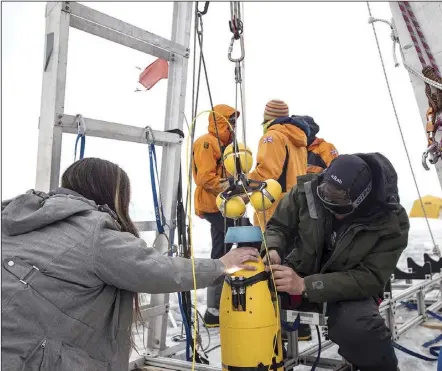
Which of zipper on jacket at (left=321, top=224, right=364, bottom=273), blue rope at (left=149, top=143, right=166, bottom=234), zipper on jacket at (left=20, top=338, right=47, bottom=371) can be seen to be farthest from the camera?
blue rope at (left=149, top=143, right=166, bottom=234)

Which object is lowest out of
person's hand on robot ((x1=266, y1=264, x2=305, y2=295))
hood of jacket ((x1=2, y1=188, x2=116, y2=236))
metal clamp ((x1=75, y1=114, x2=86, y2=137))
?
person's hand on robot ((x1=266, y1=264, x2=305, y2=295))

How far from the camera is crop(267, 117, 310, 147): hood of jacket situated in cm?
326

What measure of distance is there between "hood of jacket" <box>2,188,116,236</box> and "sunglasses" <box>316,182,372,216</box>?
1.11 metres

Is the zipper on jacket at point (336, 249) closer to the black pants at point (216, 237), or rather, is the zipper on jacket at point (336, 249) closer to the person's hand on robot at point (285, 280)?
the person's hand on robot at point (285, 280)

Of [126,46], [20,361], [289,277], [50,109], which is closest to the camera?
[20,361]

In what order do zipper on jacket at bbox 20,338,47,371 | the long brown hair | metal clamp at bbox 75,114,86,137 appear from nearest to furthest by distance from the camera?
zipper on jacket at bbox 20,338,47,371, the long brown hair, metal clamp at bbox 75,114,86,137

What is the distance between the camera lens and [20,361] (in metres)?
1.27

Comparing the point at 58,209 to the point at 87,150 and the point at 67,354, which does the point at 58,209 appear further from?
the point at 87,150

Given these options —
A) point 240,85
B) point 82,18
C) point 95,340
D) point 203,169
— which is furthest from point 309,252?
point 82,18

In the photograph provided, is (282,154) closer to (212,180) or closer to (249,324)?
(212,180)

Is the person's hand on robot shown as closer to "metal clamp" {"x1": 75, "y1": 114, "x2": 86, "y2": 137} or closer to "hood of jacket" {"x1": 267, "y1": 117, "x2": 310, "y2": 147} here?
"metal clamp" {"x1": 75, "y1": 114, "x2": 86, "y2": 137}

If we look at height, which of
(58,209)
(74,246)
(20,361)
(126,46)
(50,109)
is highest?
(126,46)

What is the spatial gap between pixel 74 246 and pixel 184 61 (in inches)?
70.3

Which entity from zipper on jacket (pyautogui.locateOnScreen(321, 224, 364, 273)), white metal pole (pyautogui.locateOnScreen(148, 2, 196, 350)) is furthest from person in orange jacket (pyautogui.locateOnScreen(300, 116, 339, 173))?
zipper on jacket (pyautogui.locateOnScreen(321, 224, 364, 273))
